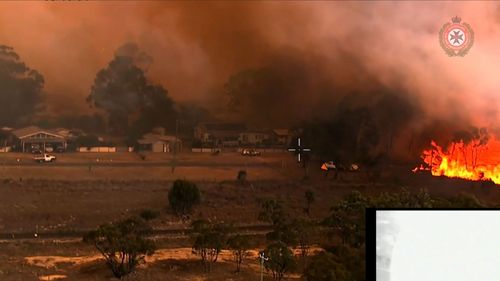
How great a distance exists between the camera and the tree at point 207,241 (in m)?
2.72

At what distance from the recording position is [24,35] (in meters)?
2.71

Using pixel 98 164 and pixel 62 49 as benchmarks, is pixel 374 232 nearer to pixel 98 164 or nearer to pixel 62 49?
pixel 98 164

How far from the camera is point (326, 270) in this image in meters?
2.74

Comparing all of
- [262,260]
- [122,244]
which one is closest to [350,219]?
[262,260]

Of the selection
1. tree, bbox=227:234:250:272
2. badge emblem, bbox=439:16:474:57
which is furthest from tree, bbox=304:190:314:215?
badge emblem, bbox=439:16:474:57

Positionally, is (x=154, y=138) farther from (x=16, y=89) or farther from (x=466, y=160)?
(x=466, y=160)

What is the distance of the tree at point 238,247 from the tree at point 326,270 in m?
0.34

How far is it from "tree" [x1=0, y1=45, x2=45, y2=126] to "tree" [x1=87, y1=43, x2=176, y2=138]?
0.92ft

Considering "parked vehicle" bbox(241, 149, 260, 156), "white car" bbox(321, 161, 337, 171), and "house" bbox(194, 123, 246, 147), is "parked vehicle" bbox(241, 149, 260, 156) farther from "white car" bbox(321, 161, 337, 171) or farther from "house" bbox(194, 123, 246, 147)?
"white car" bbox(321, 161, 337, 171)

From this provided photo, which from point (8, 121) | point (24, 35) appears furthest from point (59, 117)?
point (24, 35)

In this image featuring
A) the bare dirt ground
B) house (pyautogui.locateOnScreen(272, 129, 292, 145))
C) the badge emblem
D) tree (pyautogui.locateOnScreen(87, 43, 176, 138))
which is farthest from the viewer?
the badge emblem

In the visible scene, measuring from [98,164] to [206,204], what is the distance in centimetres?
60

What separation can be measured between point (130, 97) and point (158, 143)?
28cm

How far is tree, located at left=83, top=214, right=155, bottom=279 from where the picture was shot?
2633mm
